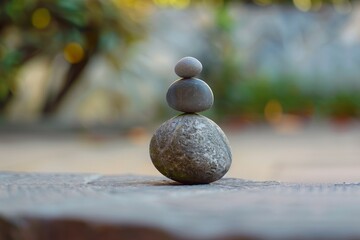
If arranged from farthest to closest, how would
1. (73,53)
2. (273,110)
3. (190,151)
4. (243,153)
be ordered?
(273,110) → (73,53) → (243,153) → (190,151)

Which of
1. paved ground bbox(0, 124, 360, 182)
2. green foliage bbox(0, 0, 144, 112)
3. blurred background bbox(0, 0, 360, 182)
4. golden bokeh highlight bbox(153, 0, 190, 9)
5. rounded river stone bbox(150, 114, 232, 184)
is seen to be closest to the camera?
rounded river stone bbox(150, 114, 232, 184)

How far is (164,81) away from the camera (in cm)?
557

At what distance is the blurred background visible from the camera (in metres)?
4.10

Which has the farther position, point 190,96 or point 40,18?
point 40,18

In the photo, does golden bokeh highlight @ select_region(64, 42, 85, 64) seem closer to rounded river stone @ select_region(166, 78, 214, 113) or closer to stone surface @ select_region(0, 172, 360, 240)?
rounded river stone @ select_region(166, 78, 214, 113)

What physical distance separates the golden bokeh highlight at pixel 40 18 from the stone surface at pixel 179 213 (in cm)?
342

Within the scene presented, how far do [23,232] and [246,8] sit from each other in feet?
18.2

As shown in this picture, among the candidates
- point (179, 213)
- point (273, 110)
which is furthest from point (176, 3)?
point (179, 213)

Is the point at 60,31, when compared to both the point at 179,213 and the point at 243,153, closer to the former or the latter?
the point at 243,153

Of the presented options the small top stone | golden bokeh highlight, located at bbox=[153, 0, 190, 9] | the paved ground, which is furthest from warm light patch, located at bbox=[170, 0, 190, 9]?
the small top stone

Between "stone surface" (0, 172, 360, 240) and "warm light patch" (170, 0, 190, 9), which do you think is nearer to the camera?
"stone surface" (0, 172, 360, 240)

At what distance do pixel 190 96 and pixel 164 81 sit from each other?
13.4ft

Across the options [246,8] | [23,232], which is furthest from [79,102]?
[23,232]

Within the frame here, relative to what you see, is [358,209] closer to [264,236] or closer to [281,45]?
[264,236]
